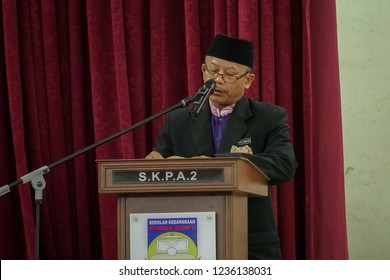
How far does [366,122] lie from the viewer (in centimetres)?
352

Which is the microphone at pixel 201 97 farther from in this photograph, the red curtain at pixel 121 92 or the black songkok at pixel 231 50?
the red curtain at pixel 121 92

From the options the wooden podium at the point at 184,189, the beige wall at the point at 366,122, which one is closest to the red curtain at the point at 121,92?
the beige wall at the point at 366,122

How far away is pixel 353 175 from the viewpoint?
11.6ft

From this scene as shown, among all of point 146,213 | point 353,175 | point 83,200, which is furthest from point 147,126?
point 146,213

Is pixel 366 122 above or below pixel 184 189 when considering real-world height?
above

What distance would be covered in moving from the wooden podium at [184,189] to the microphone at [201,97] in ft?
0.71

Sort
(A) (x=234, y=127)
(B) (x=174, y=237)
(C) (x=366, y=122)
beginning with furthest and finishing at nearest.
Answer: (C) (x=366, y=122), (A) (x=234, y=127), (B) (x=174, y=237)

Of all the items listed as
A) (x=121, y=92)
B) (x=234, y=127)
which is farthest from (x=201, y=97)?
(x=121, y=92)

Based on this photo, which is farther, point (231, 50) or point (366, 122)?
point (366, 122)

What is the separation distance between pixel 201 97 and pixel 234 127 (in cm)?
35

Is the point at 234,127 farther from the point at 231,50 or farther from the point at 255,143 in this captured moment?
the point at 231,50

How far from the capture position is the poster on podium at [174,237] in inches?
84.5

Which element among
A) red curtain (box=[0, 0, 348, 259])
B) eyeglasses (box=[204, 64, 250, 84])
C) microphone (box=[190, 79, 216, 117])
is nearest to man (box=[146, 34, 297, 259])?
eyeglasses (box=[204, 64, 250, 84])

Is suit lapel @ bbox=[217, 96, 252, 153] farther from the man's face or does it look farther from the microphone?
the microphone
